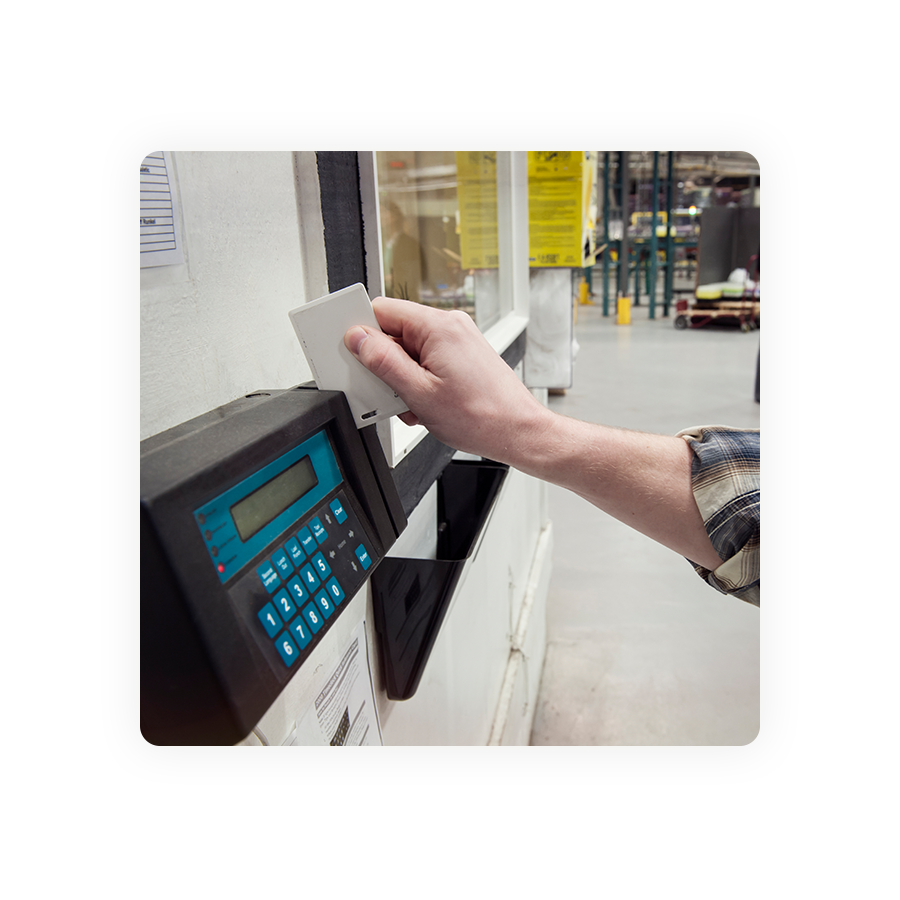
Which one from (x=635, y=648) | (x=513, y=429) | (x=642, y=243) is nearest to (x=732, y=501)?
(x=513, y=429)

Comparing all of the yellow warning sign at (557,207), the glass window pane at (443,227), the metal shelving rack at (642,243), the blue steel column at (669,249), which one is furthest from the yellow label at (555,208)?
the blue steel column at (669,249)

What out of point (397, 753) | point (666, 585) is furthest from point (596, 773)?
point (666, 585)

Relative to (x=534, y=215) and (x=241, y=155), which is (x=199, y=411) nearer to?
(x=241, y=155)

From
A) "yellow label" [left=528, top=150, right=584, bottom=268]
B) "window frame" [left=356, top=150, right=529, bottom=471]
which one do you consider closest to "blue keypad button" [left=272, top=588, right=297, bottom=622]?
"window frame" [left=356, top=150, right=529, bottom=471]

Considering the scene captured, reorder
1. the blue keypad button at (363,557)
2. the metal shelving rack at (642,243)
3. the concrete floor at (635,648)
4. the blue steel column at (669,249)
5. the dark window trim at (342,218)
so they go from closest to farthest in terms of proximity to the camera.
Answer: the blue keypad button at (363,557) → the dark window trim at (342,218) → the concrete floor at (635,648) → the metal shelving rack at (642,243) → the blue steel column at (669,249)

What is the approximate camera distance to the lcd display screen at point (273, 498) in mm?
395

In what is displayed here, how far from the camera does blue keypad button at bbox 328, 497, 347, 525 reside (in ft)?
1.60

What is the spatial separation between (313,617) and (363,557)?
8 cm

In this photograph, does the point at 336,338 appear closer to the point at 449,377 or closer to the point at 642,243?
the point at 449,377

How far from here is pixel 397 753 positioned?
1.68ft

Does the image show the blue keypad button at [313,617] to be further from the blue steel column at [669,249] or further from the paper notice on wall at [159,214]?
the blue steel column at [669,249]

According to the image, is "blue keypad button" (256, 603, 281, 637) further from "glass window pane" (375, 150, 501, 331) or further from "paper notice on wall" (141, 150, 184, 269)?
"glass window pane" (375, 150, 501, 331)

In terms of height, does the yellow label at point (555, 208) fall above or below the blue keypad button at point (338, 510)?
above

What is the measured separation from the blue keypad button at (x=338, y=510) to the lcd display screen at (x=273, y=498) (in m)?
0.02
